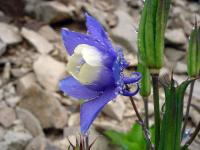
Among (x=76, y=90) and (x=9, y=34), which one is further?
(x=9, y=34)

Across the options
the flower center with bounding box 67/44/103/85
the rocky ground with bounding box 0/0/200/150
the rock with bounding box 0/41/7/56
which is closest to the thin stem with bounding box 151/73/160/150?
the flower center with bounding box 67/44/103/85

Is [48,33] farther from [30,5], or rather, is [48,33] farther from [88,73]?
[88,73]

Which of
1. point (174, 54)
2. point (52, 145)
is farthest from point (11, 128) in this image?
point (174, 54)

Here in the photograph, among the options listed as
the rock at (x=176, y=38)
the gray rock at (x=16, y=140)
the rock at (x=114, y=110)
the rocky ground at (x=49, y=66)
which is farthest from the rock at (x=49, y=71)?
the rock at (x=176, y=38)

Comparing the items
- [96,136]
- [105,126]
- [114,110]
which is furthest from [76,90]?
[114,110]

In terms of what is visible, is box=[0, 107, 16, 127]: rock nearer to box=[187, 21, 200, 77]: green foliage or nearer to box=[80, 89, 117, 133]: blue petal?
box=[187, 21, 200, 77]: green foliage

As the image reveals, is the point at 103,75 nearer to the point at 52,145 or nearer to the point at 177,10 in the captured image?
the point at 52,145
